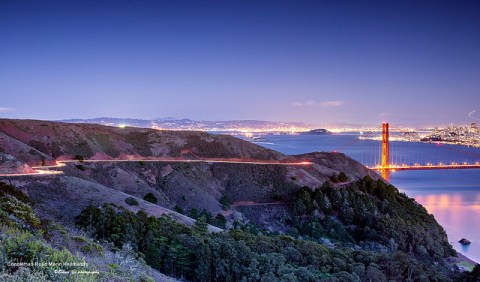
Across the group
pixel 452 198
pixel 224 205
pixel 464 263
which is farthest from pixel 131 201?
pixel 452 198

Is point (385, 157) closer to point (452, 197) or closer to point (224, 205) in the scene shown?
point (452, 197)

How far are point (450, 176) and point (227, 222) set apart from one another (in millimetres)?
61776

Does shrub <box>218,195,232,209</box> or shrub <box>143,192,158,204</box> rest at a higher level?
shrub <box>143,192,158,204</box>

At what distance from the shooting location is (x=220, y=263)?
13734 mm

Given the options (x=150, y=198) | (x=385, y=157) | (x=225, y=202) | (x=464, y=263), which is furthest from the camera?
(x=385, y=157)

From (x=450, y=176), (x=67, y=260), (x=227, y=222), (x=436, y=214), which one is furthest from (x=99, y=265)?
(x=450, y=176)

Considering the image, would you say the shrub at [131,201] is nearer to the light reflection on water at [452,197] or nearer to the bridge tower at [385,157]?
the light reflection on water at [452,197]

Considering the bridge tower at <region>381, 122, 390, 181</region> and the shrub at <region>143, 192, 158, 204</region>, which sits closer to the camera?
the shrub at <region>143, 192, 158, 204</region>

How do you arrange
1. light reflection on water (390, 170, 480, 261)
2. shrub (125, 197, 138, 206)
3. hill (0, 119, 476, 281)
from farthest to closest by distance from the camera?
light reflection on water (390, 170, 480, 261), shrub (125, 197, 138, 206), hill (0, 119, 476, 281)

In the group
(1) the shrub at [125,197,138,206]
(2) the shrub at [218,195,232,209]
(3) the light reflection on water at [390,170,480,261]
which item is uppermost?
(1) the shrub at [125,197,138,206]

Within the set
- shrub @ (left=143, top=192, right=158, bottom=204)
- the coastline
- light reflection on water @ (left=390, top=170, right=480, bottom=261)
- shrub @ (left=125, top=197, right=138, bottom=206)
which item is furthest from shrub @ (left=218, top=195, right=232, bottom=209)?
light reflection on water @ (left=390, top=170, right=480, bottom=261)

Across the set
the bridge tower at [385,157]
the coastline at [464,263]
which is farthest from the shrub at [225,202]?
the bridge tower at [385,157]

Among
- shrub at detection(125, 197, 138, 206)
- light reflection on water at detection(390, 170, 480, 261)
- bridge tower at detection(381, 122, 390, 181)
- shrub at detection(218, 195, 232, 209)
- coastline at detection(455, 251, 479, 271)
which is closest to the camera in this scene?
shrub at detection(125, 197, 138, 206)

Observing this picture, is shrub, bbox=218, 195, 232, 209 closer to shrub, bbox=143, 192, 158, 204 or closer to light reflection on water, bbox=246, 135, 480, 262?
shrub, bbox=143, 192, 158, 204
